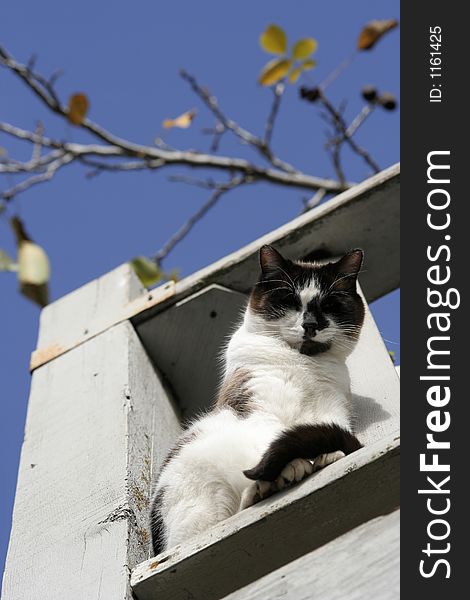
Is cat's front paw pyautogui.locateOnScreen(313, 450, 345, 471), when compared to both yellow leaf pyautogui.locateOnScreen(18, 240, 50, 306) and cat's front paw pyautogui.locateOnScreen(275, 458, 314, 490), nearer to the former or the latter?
cat's front paw pyautogui.locateOnScreen(275, 458, 314, 490)

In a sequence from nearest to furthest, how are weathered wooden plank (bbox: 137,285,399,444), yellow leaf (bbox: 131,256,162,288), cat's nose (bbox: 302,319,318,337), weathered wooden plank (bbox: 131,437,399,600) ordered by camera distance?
weathered wooden plank (bbox: 131,437,399,600) → cat's nose (bbox: 302,319,318,337) → weathered wooden plank (bbox: 137,285,399,444) → yellow leaf (bbox: 131,256,162,288)

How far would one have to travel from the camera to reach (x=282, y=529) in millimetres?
1624

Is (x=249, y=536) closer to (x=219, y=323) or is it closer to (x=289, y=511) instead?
(x=289, y=511)

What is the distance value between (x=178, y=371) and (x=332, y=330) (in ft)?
2.31

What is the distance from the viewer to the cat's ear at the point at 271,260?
103 inches

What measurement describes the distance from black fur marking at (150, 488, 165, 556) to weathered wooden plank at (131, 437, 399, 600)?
34 cm

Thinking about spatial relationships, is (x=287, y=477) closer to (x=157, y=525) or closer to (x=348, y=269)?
(x=157, y=525)

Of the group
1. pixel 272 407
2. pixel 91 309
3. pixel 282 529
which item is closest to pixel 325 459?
pixel 282 529

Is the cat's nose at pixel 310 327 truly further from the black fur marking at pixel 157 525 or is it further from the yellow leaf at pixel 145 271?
the yellow leaf at pixel 145 271

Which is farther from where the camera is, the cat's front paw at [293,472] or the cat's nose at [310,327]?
the cat's nose at [310,327]

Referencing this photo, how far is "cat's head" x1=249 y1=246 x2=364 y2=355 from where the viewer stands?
244 centimetres

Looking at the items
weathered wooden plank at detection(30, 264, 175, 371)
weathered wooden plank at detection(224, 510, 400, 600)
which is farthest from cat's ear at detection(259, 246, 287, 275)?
weathered wooden plank at detection(224, 510, 400, 600)

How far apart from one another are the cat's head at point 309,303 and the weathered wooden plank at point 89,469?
433 millimetres

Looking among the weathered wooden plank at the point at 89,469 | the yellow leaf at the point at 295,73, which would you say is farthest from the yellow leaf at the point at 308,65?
the weathered wooden plank at the point at 89,469
